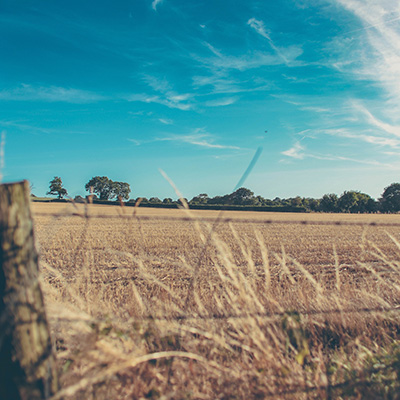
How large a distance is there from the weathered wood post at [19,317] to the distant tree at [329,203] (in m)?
114

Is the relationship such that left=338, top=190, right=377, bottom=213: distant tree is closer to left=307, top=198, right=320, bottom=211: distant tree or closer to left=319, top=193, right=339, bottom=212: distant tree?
left=319, top=193, right=339, bottom=212: distant tree

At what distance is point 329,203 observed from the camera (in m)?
108

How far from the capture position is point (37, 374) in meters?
1.73

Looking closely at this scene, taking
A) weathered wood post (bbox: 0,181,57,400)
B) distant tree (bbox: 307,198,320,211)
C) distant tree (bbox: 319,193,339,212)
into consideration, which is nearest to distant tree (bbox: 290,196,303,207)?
distant tree (bbox: 307,198,320,211)

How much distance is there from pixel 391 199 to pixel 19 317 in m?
124

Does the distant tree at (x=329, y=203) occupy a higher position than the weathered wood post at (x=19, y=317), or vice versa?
the distant tree at (x=329, y=203)

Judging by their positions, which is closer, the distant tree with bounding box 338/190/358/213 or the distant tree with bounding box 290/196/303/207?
the distant tree with bounding box 338/190/358/213

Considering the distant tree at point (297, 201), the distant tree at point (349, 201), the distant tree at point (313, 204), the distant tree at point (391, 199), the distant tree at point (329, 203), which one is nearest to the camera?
the distant tree at point (391, 199)

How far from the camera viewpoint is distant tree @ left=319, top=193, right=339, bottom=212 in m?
108

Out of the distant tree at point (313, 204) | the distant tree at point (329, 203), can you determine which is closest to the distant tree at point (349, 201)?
the distant tree at point (329, 203)

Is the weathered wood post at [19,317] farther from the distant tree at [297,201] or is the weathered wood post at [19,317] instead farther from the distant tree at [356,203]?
the distant tree at [297,201]

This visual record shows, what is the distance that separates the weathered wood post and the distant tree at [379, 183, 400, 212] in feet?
396

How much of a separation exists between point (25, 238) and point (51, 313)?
626 millimetres

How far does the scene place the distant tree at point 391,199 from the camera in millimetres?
104181
